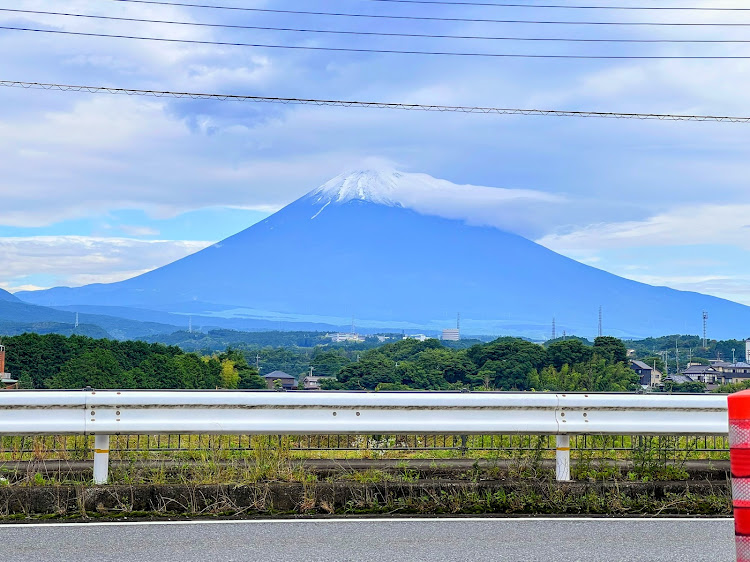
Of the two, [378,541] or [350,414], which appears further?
[350,414]

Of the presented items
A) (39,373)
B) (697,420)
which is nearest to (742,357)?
(39,373)

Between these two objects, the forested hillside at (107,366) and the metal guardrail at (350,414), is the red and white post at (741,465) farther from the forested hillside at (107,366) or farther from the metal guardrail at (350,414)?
the forested hillside at (107,366)

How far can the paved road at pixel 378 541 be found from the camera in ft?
18.1

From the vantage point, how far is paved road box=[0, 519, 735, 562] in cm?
552

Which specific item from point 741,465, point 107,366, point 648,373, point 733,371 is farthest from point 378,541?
point 733,371

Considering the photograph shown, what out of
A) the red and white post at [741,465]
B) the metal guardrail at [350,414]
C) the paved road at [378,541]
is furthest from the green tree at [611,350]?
the red and white post at [741,465]

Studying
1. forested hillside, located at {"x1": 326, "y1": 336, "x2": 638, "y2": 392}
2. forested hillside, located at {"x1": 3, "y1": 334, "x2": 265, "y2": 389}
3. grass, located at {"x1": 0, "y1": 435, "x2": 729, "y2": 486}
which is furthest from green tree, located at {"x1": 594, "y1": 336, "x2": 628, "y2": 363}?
grass, located at {"x1": 0, "y1": 435, "x2": 729, "y2": 486}

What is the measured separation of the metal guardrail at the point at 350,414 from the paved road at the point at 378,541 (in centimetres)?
85

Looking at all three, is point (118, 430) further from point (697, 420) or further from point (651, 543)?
point (697, 420)

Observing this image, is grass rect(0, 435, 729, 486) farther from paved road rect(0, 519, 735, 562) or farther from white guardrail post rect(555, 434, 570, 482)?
A: paved road rect(0, 519, 735, 562)

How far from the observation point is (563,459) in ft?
24.4

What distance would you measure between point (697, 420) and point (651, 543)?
6.01ft

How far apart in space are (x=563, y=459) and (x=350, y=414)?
189 centimetres

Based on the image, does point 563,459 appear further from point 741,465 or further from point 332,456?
point 741,465
